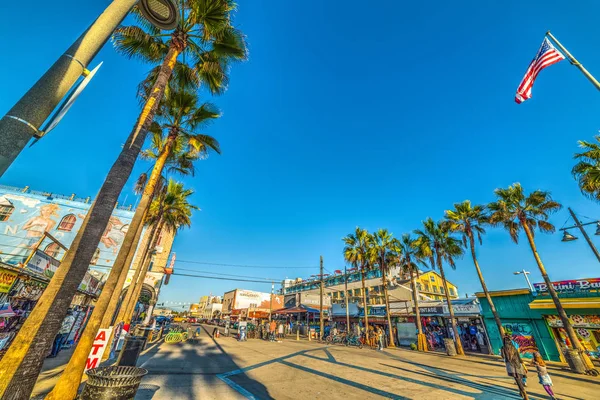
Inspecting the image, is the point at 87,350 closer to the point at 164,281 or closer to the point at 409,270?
the point at 409,270

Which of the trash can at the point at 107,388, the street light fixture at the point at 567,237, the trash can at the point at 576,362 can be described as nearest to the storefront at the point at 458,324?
the trash can at the point at 576,362

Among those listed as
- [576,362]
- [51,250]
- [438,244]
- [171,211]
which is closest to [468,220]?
[438,244]

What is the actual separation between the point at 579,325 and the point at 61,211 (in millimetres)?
47380

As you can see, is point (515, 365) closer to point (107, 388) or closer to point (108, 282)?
point (107, 388)

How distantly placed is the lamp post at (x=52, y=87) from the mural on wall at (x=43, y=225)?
3284 centimetres

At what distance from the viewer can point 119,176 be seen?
16.5 feet

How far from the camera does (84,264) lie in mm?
4238

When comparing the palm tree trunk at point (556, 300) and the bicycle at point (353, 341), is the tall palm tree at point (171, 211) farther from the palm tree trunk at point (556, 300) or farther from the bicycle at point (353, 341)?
the palm tree trunk at point (556, 300)

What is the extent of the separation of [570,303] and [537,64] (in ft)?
52.5

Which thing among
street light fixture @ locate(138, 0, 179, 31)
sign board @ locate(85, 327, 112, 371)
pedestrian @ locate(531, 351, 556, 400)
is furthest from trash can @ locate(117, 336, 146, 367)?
pedestrian @ locate(531, 351, 556, 400)

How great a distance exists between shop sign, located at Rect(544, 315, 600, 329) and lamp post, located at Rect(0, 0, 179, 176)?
2454cm

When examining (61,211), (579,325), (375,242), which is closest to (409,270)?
(375,242)

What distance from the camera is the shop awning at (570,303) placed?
1469 cm

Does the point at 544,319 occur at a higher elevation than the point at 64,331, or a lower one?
higher
